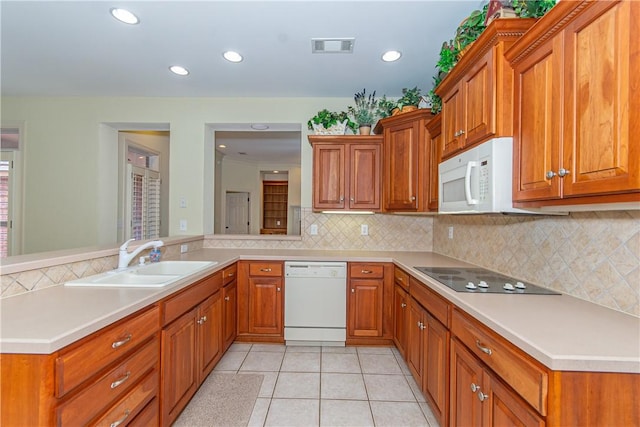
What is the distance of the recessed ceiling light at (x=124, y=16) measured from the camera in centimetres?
193

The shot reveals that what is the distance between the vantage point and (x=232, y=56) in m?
2.48

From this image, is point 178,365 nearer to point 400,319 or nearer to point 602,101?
point 400,319

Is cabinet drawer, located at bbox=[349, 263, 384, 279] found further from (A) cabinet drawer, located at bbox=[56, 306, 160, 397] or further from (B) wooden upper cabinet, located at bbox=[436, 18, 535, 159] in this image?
(A) cabinet drawer, located at bbox=[56, 306, 160, 397]

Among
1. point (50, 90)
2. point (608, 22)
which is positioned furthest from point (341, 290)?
point (50, 90)

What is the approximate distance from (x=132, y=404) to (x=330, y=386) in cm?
137

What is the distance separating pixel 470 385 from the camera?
1341 millimetres

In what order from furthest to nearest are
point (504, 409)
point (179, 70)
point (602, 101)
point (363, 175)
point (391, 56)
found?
point (363, 175) → point (179, 70) → point (391, 56) → point (504, 409) → point (602, 101)

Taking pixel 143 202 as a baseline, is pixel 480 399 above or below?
below

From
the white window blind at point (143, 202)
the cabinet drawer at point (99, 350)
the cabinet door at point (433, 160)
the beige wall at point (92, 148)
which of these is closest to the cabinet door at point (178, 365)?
the cabinet drawer at point (99, 350)

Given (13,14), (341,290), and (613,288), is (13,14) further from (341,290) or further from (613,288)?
(613,288)

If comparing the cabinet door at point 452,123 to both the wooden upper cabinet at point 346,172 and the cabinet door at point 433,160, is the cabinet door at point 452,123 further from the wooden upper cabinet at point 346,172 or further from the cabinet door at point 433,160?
the wooden upper cabinet at point 346,172

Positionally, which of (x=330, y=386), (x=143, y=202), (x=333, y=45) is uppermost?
(x=333, y=45)

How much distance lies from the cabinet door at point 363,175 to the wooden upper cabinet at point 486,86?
1.26 meters

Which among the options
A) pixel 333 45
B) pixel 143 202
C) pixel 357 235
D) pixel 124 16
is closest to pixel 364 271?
pixel 357 235
